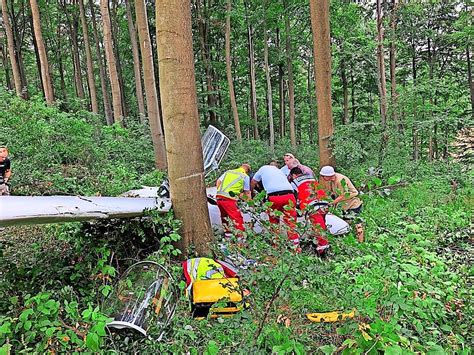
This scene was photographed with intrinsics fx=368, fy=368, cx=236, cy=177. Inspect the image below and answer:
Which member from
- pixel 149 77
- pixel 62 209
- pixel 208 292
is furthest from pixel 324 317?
pixel 149 77

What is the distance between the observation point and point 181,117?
4406 millimetres

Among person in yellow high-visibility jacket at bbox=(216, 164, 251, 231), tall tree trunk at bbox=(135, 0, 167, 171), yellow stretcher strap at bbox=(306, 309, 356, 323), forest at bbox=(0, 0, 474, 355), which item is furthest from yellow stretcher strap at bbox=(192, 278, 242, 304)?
tall tree trunk at bbox=(135, 0, 167, 171)

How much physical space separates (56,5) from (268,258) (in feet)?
82.2

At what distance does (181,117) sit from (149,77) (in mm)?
5877

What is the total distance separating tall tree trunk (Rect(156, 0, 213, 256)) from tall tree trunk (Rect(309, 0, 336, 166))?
11.2 feet

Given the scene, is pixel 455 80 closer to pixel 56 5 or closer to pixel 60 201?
pixel 60 201

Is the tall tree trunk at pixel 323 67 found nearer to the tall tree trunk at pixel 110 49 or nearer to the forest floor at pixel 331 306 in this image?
the forest floor at pixel 331 306

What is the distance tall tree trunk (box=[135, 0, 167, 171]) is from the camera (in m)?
9.15

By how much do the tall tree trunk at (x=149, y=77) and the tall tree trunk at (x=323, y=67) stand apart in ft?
13.9

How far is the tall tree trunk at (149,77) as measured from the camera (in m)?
9.15

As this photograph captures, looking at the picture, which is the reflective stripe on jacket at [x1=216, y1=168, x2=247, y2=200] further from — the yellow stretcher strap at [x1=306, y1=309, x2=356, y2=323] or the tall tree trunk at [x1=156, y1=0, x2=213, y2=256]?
the yellow stretcher strap at [x1=306, y1=309, x2=356, y2=323]

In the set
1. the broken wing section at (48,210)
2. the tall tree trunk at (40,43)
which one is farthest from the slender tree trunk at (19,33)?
the broken wing section at (48,210)

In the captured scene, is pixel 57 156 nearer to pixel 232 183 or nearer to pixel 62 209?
pixel 232 183

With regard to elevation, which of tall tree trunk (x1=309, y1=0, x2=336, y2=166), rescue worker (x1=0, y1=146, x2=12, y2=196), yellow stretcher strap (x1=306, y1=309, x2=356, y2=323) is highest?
tall tree trunk (x1=309, y1=0, x2=336, y2=166)
